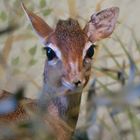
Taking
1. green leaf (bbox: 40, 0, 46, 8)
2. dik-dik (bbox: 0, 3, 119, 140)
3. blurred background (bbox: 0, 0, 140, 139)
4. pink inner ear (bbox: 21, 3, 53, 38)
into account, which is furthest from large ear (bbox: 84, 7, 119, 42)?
green leaf (bbox: 40, 0, 46, 8)

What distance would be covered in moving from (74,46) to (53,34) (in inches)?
3.9

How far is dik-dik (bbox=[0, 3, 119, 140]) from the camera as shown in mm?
1195

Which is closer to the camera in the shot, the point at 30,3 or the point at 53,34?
the point at 53,34

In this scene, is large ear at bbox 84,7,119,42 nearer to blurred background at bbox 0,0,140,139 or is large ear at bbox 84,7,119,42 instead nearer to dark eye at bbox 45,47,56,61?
dark eye at bbox 45,47,56,61

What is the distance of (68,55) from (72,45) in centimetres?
5

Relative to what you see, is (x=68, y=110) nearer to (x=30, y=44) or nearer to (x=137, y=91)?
(x=30, y=44)

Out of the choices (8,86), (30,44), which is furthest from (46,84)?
(30,44)

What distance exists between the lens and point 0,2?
1.88m

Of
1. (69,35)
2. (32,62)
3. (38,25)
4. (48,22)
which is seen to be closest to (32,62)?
(32,62)

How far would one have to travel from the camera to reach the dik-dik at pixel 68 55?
1.19m

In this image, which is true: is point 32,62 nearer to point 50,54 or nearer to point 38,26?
point 38,26

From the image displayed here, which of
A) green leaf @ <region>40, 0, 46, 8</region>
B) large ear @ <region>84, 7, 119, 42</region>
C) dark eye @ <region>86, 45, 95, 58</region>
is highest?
dark eye @ <region>86, 45, 95, 58</region>

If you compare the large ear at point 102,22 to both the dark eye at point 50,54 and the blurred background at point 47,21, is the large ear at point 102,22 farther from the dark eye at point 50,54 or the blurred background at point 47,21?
the blurred background at point 47,21

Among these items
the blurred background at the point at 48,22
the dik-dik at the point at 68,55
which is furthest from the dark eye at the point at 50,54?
the blurred background at the point at 48,22
